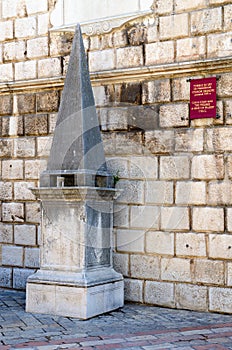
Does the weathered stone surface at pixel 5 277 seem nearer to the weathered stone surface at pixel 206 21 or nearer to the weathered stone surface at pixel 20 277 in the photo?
the weathered stone surface at pixel 20 277

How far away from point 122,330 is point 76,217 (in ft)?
4.46

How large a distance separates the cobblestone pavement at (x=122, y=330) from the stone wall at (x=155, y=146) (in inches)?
18.2

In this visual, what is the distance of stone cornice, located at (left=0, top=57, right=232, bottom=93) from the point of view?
6738mm

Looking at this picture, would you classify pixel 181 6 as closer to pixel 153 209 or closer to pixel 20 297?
pixel 153 209

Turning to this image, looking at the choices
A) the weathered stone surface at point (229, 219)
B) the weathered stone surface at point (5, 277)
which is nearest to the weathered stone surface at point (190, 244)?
the weathered stone surface at point (229, 219)

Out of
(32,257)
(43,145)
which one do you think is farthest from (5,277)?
(43,145)

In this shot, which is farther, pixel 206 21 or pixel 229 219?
pixel 206 21

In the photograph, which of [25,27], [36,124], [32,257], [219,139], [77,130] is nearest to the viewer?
[77,130]

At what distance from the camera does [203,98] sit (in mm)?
6816

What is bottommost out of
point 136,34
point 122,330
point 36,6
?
point 122,330

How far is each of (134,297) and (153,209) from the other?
1152mm

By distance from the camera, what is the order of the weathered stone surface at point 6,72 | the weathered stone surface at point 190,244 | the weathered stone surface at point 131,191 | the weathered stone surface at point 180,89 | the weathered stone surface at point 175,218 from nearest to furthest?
1. the weathered stone surface at point 190,244
2. the weathered stone surface at point 175,218
3. the weathered stone surface at point 180,89
4. the weathered stone surface at point 131,191
5. the weathered stone surface at point 6,72

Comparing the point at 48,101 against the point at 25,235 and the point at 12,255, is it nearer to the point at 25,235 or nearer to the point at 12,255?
the point at 25,235

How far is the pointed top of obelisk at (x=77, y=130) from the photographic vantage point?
6.43 meters
